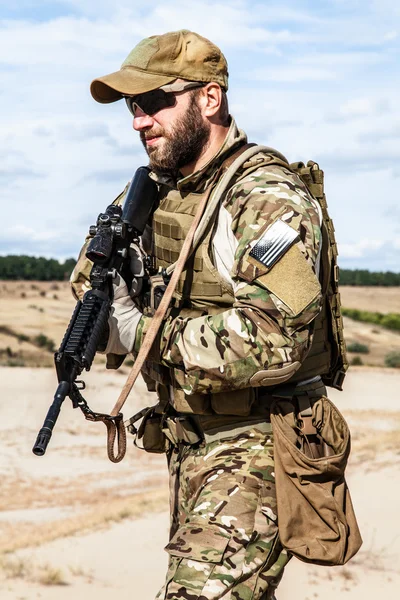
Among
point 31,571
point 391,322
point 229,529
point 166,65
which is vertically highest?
point 166,65

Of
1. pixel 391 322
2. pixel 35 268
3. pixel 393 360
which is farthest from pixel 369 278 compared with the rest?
pixel 393 360

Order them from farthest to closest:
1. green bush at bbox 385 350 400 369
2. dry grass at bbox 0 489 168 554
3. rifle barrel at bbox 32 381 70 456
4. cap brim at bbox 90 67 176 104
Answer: green bush at bbox 385 350 400 369
dry grass at bbox 0 489 168 554
cap brim at bbox 90 67 176 104
rifle barrel at bbox 32 381 70 456

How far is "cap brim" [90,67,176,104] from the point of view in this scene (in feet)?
13.2

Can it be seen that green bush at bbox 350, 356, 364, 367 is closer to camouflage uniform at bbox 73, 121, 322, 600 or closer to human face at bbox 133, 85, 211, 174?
human face at bbox 133, 85, 211, 174

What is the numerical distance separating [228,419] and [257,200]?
0.86m

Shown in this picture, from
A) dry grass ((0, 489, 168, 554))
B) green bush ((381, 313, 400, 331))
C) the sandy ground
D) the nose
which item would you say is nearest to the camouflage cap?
the nose

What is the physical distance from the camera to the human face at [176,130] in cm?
408

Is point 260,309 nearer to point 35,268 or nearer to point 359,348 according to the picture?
point 359,348

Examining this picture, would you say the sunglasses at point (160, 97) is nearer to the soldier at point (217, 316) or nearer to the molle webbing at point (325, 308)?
the soldier at point (217, 316)

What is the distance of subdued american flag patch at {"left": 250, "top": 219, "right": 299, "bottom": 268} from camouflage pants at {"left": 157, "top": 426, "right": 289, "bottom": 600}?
0.71 metres

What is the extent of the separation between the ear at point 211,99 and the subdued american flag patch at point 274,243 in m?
0.72

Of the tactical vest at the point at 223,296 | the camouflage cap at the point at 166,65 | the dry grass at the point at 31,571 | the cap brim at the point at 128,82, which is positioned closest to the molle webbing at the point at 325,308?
the tactical vest at the point at 223,296

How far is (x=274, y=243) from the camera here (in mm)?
3641

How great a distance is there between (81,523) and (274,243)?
27.5ft
